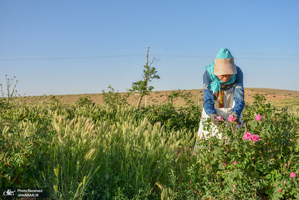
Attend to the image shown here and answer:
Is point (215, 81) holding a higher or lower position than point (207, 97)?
higher

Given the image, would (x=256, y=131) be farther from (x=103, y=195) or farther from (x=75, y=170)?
(x=75, y=170)

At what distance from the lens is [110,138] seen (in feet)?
12.6

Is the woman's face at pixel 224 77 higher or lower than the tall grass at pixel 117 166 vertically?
higher

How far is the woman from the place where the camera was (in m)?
3.79

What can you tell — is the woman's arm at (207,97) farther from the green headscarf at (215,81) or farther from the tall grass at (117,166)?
the tall grass at (117,166)

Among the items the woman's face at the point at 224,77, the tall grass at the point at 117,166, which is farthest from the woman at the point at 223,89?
→ the tall grass at the point at 117,166

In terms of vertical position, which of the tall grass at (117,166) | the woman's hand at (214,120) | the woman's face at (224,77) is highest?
the woman's face at (224,77)

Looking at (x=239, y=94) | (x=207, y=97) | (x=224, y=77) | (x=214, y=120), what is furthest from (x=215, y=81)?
(x=214, y=120)

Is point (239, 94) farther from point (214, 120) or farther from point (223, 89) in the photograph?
point (214, 120)

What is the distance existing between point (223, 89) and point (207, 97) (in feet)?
1.13

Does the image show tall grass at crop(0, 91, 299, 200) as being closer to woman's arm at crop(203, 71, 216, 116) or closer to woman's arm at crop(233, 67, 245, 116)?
woman's arm at crop(233, 67, 245, 116)

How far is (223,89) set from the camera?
164 inches

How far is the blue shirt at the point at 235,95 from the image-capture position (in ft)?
12.6

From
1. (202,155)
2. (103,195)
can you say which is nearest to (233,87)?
(202,155)
